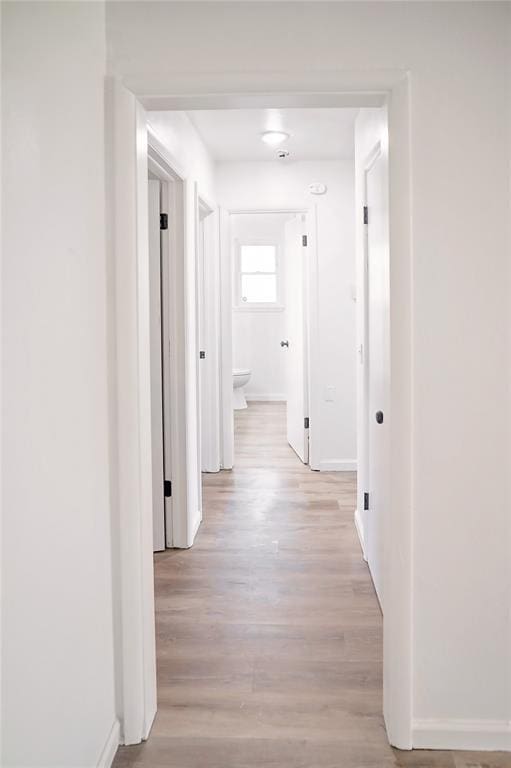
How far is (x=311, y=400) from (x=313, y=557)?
2042mm

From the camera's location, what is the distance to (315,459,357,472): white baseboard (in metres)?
5.26

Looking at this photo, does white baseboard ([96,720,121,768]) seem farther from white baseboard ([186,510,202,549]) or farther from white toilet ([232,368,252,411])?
white toilet ([232,368,252,411])

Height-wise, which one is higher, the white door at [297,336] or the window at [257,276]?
the window at [257,276]

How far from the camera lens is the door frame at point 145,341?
1.82 m

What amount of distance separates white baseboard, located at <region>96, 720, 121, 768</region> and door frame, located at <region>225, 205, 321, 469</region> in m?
3.47

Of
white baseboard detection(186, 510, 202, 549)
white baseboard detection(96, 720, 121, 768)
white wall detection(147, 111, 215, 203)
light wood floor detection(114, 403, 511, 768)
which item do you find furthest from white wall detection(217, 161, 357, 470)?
white baseboard detection(96, 720, 121, 768)

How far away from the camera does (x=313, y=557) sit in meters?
3.38

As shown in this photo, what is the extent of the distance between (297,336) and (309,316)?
42 cm

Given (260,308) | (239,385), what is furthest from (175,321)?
(260,308)

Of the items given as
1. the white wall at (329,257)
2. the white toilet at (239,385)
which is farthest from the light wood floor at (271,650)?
the white toilet at (239,385)

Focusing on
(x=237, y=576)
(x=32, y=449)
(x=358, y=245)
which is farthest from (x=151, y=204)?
(x=32, y=449)

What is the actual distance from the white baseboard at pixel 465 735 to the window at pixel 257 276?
758 centimetres

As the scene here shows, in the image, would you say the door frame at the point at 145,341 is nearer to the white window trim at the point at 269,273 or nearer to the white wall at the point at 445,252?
the white wall at the point at 445,252

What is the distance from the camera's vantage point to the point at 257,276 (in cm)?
916
